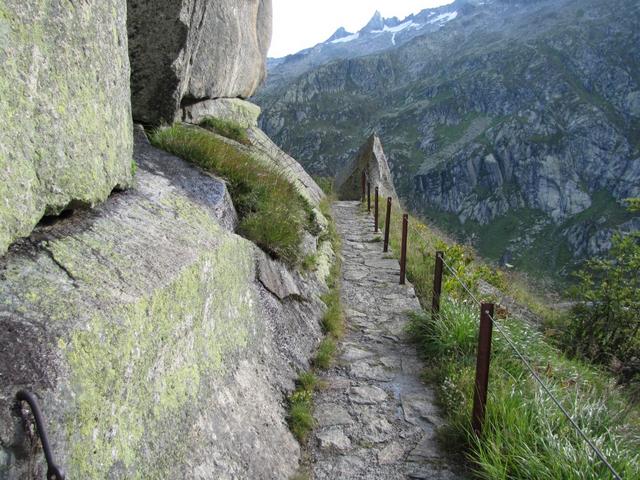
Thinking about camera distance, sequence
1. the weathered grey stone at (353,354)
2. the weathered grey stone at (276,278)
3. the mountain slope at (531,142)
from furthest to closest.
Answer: the mountain slope at (531,142) → the weathered grey stone at (353,354) → the weathered grey stone at (276,278)

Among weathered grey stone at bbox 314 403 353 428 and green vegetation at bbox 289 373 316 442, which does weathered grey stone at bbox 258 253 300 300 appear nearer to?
green vegetation at bbox 289 373 316 442

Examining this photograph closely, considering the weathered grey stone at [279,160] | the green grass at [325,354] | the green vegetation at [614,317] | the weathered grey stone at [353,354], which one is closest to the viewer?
the green grass at [325,354]

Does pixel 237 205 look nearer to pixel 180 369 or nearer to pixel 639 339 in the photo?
pixel 180 369

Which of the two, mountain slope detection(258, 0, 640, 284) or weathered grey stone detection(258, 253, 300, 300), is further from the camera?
mountain slope detection(258, 0, 640, 284)

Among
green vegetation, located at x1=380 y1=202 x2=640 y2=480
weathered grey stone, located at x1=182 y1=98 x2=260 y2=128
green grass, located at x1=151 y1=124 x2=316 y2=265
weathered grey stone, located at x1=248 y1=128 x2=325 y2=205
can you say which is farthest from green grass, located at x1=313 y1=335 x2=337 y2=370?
weathered grey stone, located at x1=182 y1=98 x2=260 y2=128

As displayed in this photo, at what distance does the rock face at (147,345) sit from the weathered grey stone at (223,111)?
6.63 meters

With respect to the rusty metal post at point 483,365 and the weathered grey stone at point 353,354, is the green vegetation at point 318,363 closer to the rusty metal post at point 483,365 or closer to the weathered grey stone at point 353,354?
the weathered grey stone at point 353,354

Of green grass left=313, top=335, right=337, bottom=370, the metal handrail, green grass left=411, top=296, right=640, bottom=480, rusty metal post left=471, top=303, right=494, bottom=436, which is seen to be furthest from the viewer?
green grass left=313, top=335, right=337, bottom=370

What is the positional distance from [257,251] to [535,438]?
4.00 metres

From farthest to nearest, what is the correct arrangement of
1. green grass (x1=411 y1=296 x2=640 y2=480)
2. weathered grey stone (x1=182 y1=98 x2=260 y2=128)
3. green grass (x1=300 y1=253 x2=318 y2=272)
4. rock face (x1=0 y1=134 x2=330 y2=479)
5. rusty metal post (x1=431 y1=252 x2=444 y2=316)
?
1. weathered grey stone (x1=182 y1=98 x2=260 y2=128)
2. green grass (x1=300 y1=253 x2=318 y2=272)
3. rusty metal post (x1=431 y1=252 x2=444 y2=316)
4. green grass (x1=411 y1=296 x2=640 y2=480)
5. rock face (x1=0 y1=134 x2=330 y2=479)

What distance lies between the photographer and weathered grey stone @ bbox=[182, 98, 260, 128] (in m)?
Result: 12.2

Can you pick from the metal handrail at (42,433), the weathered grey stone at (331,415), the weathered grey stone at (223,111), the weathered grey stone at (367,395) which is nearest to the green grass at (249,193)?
the weathered grey stone at (367,395)

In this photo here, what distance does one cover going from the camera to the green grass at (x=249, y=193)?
695 cm

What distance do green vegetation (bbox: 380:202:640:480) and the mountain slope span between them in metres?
102
